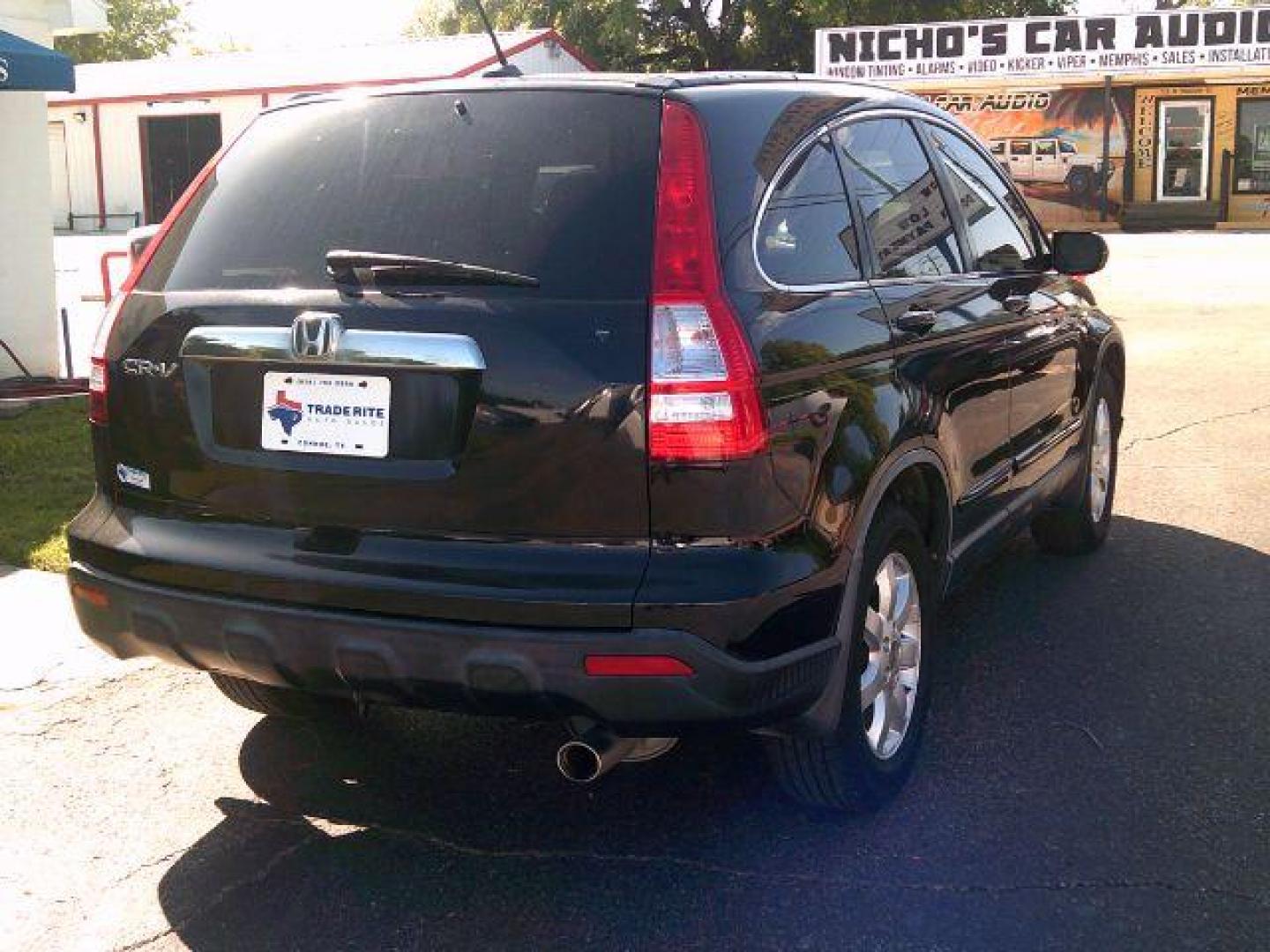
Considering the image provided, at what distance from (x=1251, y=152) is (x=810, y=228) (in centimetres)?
3153

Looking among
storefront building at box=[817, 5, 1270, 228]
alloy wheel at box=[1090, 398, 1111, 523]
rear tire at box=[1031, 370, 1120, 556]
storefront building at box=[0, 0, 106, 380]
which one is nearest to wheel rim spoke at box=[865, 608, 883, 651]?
rear tire at box=[1031, 370, 1120, 556]

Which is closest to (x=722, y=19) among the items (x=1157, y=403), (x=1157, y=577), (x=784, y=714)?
(x=1157, y=403)

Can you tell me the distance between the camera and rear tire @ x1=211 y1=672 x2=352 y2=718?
13.9ft

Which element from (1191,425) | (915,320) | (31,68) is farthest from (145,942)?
(1191,425)

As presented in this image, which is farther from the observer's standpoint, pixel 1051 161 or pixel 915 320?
pixel 1051 161

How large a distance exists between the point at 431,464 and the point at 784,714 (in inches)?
37.1

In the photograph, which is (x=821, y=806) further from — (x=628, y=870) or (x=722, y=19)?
(x=722, y=19)

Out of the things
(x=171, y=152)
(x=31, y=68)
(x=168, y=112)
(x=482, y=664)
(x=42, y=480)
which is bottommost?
(x=42, y=480)

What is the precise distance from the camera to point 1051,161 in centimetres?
3281

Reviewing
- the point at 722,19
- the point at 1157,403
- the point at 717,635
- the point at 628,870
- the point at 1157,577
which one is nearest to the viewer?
the point at 717,635

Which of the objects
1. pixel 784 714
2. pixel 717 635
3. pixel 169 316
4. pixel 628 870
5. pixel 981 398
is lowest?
pixel 628 870

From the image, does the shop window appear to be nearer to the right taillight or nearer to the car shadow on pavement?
the car shadow on pavement

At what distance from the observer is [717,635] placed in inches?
117

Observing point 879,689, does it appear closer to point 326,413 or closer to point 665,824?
point 665,824
